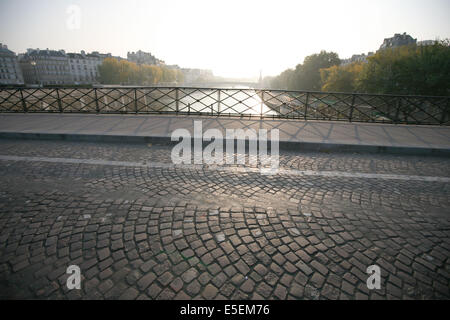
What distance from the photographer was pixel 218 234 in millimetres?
2570

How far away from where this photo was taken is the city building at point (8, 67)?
2849 inches

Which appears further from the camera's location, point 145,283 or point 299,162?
point 299,162

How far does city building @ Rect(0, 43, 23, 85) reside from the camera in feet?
237

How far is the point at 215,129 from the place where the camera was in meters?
7.10

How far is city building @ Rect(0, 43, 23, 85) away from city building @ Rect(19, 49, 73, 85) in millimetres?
5485

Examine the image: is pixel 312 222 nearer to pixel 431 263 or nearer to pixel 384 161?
pixel 431 263

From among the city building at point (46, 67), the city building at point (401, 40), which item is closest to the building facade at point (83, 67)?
the city building at point (46, 67)

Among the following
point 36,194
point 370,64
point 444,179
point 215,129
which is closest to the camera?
point 36,194

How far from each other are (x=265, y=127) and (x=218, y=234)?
5.65 m

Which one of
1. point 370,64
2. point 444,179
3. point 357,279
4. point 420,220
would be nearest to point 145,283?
point 357,279

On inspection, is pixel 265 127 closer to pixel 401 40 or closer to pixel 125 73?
pixel 401 40

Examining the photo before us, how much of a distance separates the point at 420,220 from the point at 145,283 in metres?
3.46

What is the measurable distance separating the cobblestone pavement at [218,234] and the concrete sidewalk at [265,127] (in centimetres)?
201
